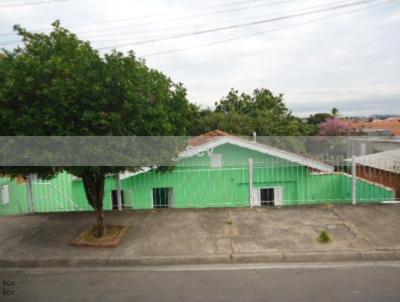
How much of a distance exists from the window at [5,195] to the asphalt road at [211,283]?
493 cm

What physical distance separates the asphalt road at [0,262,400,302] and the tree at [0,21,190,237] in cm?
162

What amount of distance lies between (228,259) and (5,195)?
24.9 ft

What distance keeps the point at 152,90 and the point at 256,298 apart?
3.32 meters

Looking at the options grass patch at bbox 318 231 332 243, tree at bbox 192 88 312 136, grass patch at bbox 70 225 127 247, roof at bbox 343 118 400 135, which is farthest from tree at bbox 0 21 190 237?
roof at bbox 343 118 400 135

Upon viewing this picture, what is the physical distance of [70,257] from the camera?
507 cm

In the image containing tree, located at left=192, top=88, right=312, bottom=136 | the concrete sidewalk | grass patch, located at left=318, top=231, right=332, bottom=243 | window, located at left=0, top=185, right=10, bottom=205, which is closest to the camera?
the concrete sidewalk

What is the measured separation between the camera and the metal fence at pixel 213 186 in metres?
9.62

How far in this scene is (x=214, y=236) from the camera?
5656 millimetres

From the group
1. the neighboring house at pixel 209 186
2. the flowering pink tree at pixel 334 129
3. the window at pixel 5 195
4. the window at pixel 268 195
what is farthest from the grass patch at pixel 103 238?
the flowering pink tree at pixel 334 129

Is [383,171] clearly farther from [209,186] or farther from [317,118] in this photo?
[317,118]

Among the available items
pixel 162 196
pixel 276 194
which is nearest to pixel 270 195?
pixel 276 194

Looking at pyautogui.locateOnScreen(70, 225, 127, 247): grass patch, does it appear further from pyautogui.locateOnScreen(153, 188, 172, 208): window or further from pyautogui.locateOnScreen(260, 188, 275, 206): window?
pyautogui.locateOnScreen(260, 188, 275, 206): window

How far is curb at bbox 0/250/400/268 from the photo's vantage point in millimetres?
4816

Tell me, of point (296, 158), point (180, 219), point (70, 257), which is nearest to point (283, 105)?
point (296, 158)
